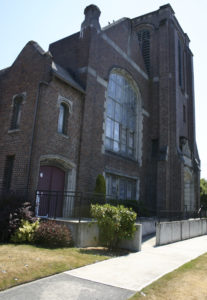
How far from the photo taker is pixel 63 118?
13.7 meters

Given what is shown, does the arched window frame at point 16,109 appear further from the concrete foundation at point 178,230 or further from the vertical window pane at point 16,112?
the concrete foundation at point 178,230

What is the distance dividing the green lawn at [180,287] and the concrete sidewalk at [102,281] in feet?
0.67

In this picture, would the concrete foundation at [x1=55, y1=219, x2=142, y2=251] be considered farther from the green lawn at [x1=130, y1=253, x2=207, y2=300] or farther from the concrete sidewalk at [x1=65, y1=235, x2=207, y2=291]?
the green lawn at [x1=130, y1=253, x2=207, y2=300]

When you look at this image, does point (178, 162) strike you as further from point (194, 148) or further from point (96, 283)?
point (96, 283)

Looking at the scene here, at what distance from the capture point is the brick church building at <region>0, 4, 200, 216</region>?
12266mm

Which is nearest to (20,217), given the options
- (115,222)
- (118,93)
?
(115,222)

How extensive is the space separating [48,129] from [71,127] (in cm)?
171

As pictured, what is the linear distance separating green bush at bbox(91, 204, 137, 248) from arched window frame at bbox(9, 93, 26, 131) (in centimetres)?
634

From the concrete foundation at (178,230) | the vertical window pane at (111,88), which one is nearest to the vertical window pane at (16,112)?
the vertical window pane at (111,88)

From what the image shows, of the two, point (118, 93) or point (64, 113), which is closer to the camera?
point (64, 113)

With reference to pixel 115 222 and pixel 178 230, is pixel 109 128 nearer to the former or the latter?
pixel 178 230

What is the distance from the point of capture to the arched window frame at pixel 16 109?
12.8m

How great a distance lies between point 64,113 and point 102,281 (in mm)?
9831

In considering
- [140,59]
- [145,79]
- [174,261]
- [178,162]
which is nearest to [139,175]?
[178,162]
